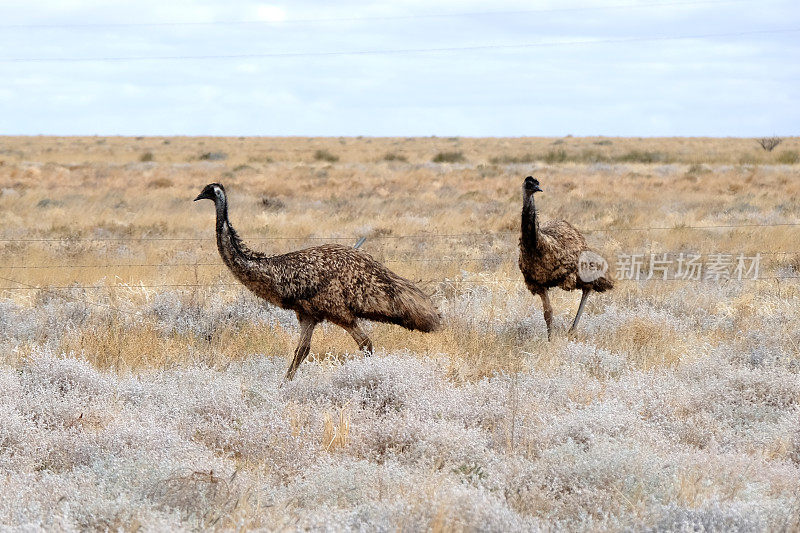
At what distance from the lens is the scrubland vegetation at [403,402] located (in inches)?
170

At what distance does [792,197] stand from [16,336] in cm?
Answer: 1841

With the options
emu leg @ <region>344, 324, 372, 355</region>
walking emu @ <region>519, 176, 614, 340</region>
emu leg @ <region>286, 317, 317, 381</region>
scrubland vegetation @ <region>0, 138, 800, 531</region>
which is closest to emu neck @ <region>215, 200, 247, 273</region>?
emu leg @ <region>286, 317, 317, 381</region>

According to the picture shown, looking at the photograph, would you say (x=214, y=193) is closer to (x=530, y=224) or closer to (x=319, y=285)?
(x=319, y=285)

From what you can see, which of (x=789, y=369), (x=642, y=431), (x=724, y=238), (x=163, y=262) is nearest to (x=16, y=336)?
(x=163, y=262)

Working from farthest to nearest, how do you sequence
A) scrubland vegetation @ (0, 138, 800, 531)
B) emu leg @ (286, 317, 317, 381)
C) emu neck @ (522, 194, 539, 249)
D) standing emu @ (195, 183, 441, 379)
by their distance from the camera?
emu neck @ (522, 194, 539, 249), emu leg @ (286, 317, 317, 381), standing emu @ (195, 183, 441, 379), scrubland vegetation @ (0, 138, 800, 531)

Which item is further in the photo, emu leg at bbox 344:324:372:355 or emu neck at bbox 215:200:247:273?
emu leg at bbox 344:324:372:355

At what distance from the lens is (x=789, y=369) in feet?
23.8

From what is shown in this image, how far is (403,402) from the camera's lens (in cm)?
611

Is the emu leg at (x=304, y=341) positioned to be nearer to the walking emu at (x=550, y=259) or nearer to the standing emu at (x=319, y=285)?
the standing emu at (x=319, y=285)

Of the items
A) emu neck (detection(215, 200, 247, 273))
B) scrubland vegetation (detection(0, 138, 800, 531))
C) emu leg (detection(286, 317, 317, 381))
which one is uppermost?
emu neck (detection(215, 200, 247, 273))

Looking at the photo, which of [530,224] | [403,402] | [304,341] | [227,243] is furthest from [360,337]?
[530,224]

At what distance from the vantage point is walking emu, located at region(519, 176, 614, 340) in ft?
27.4

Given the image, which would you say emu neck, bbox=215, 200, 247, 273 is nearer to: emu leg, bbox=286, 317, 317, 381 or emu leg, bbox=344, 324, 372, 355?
emu leg, bbox=286, 317, 317, 381

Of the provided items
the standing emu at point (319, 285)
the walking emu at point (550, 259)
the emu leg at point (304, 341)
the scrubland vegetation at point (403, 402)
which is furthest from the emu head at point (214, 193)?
the walking emu at point (550, 259)
